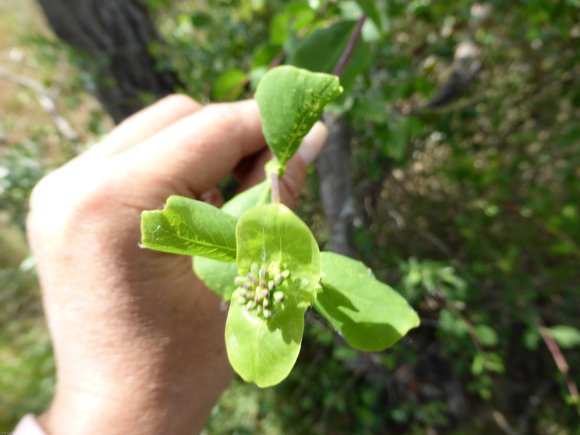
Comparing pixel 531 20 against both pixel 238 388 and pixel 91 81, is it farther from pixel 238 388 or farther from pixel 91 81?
pixel 238 388

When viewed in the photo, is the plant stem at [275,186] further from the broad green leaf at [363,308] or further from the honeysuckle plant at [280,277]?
the broad green leaf at [363,308]

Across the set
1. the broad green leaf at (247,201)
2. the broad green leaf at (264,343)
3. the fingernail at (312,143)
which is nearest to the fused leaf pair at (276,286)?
the broad green leaf at (264,343)

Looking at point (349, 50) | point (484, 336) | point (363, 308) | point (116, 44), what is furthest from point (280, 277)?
point (116, 44)

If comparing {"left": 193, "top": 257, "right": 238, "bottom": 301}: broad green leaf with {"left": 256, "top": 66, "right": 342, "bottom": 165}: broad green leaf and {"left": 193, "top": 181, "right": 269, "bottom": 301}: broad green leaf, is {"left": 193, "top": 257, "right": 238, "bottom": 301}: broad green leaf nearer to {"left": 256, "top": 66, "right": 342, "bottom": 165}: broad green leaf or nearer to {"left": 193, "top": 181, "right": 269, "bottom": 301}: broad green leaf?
{"left": 193, "top": 181, "right": 269, "bottom": 301}: broad green leaf

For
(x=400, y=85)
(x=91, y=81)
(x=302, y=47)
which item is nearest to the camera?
(x=302, y=47)

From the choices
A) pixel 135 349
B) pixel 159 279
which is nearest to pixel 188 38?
pixel 159 279

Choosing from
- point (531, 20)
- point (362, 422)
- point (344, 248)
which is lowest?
point (362, 422)

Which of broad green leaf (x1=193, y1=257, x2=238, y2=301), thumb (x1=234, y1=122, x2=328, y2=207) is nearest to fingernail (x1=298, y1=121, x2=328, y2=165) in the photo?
thumb (x1=234, y1=122, x2=328, y2=207)

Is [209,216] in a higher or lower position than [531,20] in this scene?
higher
